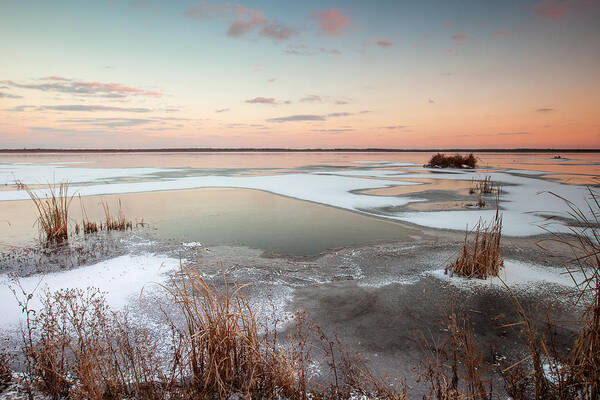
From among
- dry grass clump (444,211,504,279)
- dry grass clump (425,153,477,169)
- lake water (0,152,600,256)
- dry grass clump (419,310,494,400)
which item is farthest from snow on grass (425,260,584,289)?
dry grass clump (425,153,477,169)

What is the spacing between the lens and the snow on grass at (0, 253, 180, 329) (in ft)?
14.8

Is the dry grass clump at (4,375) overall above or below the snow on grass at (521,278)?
above

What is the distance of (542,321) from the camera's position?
160 inches

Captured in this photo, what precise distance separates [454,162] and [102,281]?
3209 centimetres

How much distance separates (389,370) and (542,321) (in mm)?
2296

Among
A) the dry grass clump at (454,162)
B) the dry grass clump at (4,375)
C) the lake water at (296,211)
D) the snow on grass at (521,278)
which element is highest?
the dry grass clump at (454,162)

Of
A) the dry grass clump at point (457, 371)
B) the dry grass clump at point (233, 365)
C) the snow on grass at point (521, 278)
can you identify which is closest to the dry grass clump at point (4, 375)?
the dry grass clump at point (233, 365)

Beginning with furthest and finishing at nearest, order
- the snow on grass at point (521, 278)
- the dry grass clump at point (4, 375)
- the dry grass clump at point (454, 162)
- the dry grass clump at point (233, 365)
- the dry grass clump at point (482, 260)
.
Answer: the dry grass clump at point (454, 162) → the dry grass clump at point (482, 260) → the snow on grass at point (521, 278) → the dry grass clump at point (4, 375) → the dry grass clump at point (233, 365)

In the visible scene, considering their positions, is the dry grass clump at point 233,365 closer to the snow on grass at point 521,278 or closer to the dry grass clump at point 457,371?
the dry grass clump at point 457,371

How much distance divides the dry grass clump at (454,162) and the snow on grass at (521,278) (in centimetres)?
2686

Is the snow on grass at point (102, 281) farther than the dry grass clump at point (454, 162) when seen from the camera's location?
No

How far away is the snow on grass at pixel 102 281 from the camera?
4504mm

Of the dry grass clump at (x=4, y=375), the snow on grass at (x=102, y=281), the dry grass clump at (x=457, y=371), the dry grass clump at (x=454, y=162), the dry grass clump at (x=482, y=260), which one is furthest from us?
the dry grass clump at (x=454, y=162)

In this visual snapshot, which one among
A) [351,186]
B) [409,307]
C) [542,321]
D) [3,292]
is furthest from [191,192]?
[542,321]
